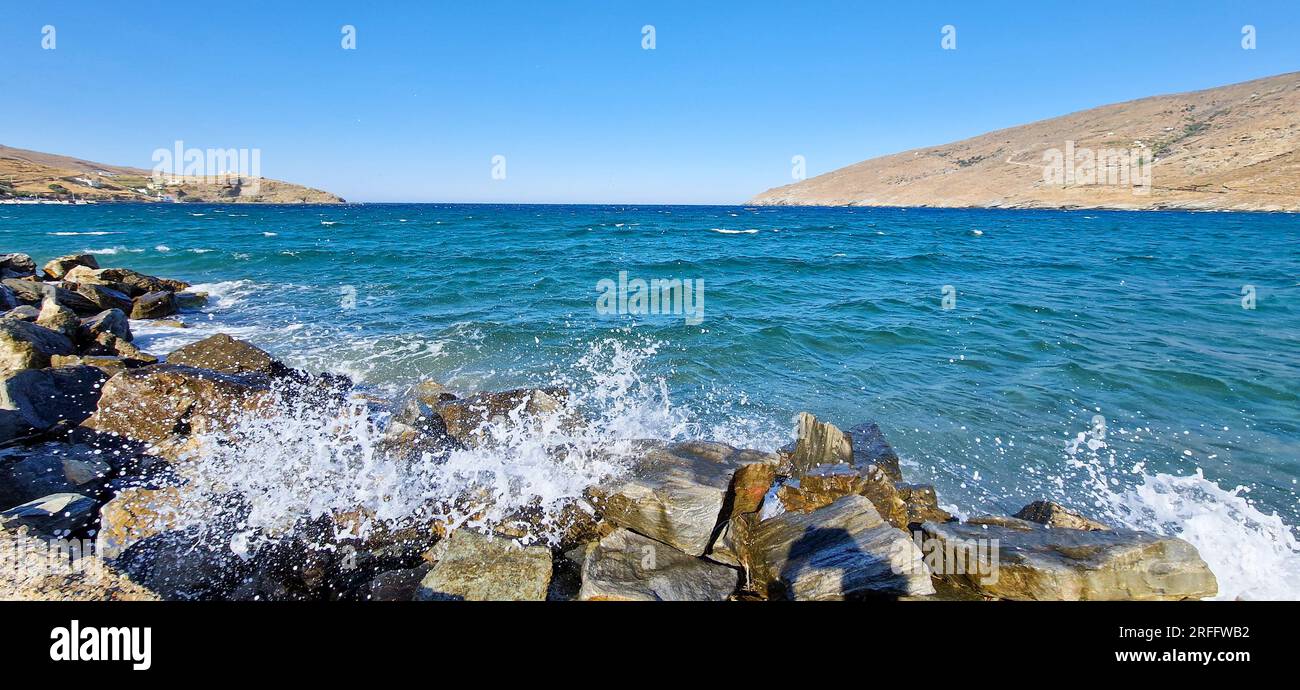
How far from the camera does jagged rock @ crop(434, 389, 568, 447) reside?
Result: 7.14 metres

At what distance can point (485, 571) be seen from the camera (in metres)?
4.21

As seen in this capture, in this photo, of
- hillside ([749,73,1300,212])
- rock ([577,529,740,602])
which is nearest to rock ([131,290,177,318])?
rock ([577,529,740,602])

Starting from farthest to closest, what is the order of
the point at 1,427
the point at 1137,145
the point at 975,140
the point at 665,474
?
the point at 975,140 → the point at 1137,145 → the point at 1,427 → the point at 665,474

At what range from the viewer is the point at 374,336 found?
14164 millimetres

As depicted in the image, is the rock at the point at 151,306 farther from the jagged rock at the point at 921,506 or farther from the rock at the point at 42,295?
the jagged rock at the point at 921,506

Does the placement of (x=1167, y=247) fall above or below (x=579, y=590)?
above

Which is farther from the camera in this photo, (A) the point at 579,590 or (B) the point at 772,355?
(B) the point at 772,355

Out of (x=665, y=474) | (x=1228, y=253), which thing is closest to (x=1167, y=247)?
(x=1228, y=253)

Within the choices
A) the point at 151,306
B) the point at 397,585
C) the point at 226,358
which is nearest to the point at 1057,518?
the point at 397,585

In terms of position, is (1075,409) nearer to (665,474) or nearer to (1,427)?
(665,474)

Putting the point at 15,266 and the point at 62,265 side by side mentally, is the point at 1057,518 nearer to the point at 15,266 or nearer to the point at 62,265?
the point at 62,265

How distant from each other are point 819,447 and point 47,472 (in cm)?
888

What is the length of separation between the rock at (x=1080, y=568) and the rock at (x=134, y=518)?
23.1 ft
